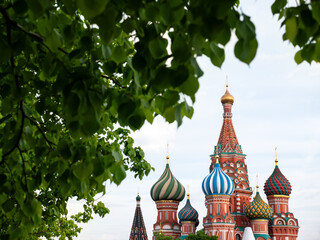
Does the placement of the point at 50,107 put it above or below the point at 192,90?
above

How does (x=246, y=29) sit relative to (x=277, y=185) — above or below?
below

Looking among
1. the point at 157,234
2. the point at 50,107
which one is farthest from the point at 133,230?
the point at 50,107

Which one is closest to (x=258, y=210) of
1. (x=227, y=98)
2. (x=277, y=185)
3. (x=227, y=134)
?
(x=277, y=185)

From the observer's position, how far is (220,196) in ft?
127

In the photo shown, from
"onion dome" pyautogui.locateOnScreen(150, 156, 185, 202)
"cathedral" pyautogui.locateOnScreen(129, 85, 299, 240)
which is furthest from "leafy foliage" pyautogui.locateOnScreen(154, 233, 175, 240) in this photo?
"onion dome" pyautogui.locateOnScreen(150, 156, 185, 202)

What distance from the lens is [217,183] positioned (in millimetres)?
38688

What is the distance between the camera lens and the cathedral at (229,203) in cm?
3869

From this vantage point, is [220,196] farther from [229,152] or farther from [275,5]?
[275,5]

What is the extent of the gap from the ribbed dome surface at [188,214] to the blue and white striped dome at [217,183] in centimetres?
353

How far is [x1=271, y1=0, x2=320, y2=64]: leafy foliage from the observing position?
6.97 ft

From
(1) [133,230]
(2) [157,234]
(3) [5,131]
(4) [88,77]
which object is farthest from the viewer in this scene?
(1) [133,230]

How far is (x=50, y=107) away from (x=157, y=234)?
3914 centimetres

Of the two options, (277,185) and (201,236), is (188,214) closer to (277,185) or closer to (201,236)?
(201,236)

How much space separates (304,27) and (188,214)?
40773mm
